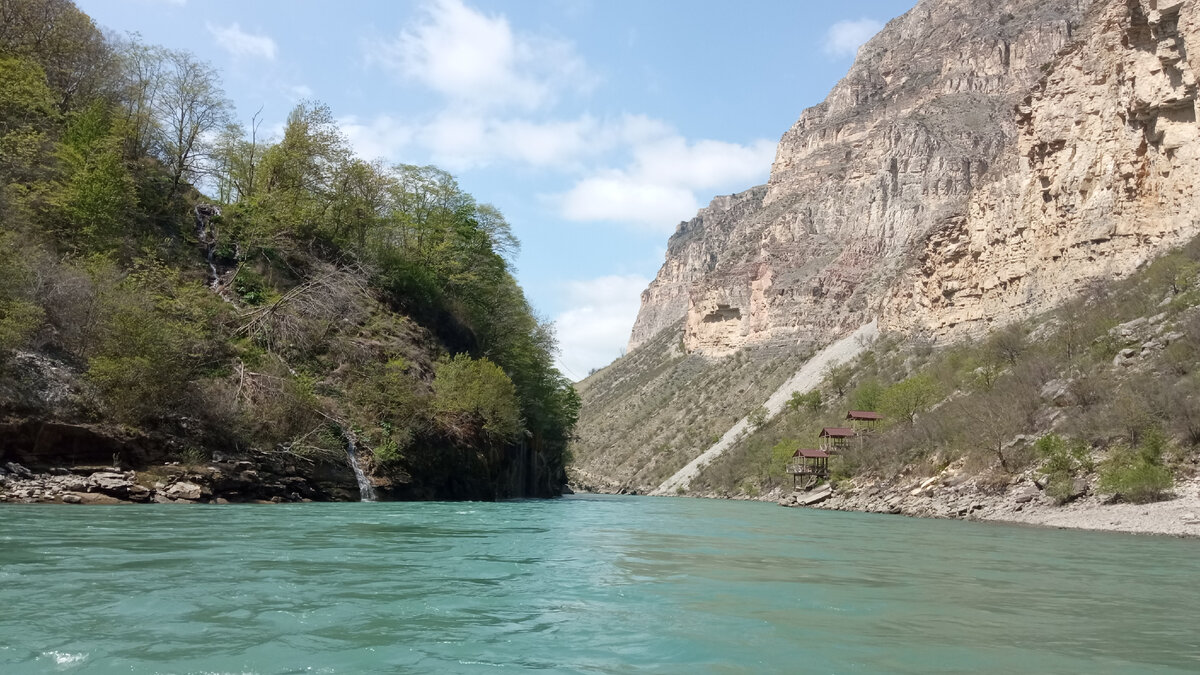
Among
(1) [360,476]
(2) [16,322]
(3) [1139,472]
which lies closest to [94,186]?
(2) [16,322]

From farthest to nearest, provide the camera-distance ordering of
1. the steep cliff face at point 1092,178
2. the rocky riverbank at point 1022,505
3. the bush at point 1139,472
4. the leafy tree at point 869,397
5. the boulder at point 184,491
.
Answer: the leafy tree at point 869,397 < the steep cliff face at point 1092,178 < the bush at point 1139,472 < the boulder at point 184,491 < the rocky riverbank at point 1022,505

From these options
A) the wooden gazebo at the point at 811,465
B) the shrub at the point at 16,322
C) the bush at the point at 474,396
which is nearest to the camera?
→ the shrub at the point at 16,322

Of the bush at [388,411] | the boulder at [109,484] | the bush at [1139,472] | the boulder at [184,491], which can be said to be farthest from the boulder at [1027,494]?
the boulder at [109,484]

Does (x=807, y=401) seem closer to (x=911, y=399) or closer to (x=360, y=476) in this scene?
(x=911, y=399)

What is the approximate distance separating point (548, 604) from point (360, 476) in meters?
19.7

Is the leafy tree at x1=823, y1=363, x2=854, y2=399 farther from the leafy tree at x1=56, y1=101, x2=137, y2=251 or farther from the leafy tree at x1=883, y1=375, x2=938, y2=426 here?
the leafy tree at x1=56, y1=101, x2=137, y2=251

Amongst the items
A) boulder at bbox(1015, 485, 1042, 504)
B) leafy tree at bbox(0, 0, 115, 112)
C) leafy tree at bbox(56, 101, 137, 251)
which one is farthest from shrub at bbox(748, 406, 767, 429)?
leafy tree at bbox(0, 0, 115, 112)

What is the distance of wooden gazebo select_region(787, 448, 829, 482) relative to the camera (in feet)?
167

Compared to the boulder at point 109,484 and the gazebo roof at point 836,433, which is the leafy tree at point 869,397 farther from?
the boulder at point 109,484

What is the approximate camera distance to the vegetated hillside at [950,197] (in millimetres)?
41750

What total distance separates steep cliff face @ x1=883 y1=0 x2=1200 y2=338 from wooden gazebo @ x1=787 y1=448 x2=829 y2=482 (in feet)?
52.8

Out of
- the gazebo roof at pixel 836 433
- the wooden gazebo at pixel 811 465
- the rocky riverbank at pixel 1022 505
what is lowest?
the rocky riverbank at pixel 1022 505

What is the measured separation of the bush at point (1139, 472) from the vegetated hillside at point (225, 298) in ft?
74.1

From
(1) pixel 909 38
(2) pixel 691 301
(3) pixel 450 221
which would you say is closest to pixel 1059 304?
(3) pixel 450 221
